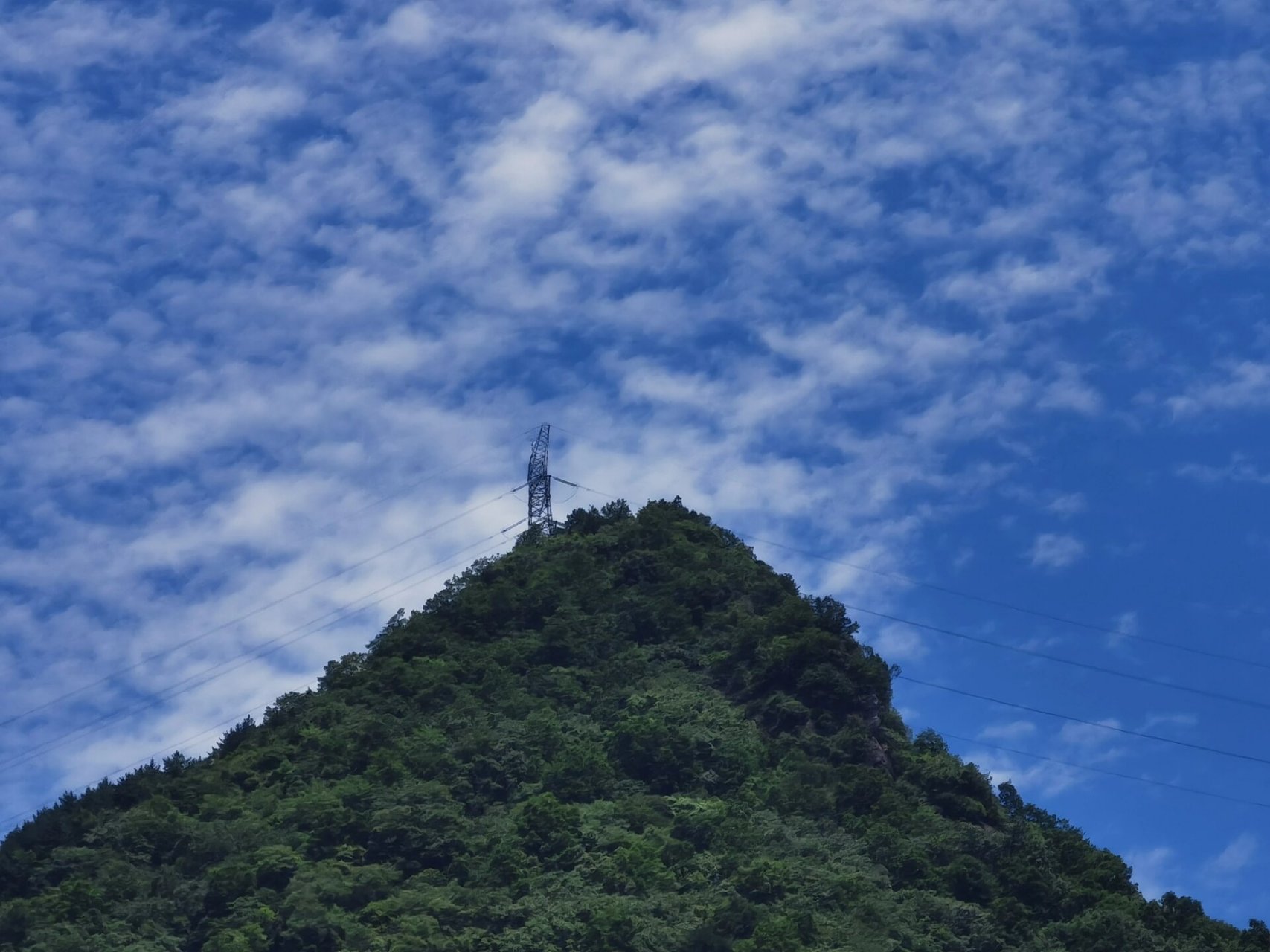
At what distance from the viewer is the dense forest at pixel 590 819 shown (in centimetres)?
6869

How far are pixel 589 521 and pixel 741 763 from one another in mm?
26546

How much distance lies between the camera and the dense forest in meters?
68.7

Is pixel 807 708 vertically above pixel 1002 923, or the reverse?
pixel 807 708

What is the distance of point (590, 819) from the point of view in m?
74.5

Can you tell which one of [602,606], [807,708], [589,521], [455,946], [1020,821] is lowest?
[455,946]

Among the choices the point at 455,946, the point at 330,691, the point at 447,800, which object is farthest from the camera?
the point at 330,691

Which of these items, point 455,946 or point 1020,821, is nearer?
point 455,946

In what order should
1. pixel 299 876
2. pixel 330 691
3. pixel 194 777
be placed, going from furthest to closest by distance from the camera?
pixel 330 691
pixel 194 777
pixel 299 876

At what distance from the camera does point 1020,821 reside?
3098 inches

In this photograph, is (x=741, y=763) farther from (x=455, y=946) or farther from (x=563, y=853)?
(x=455, y=946)

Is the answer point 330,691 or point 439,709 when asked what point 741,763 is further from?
point 330,691

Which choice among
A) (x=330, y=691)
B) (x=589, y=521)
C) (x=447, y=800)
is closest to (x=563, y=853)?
(x=447, y=800)

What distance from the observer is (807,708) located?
83688mm

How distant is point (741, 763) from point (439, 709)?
45.8ft
